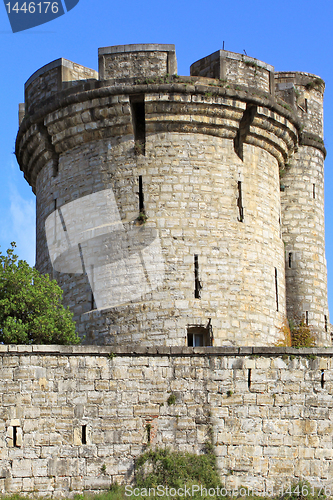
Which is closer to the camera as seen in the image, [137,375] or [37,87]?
[137,375]

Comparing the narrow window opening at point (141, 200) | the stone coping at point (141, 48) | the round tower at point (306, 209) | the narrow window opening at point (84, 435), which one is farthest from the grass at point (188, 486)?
the stone coping at point (141, 48)

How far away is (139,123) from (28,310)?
5974 mm

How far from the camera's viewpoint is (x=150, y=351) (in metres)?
17.5

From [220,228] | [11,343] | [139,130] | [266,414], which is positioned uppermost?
[139,130]

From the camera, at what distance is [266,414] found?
17.4 meters

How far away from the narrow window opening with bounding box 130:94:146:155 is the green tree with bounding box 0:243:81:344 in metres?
4.42

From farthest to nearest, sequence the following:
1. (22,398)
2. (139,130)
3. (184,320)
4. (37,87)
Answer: (37,87), (139,130), (184,320), (22,398)

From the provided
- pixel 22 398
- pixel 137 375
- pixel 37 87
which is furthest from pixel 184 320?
pixel 37 87

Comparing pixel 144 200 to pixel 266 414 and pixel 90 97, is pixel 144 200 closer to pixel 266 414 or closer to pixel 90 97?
pixel 90 97

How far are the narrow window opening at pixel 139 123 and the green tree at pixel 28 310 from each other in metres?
4.42

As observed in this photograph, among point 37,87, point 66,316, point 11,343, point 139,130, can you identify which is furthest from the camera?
point 37,87

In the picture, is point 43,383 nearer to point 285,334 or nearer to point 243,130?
point 285,334

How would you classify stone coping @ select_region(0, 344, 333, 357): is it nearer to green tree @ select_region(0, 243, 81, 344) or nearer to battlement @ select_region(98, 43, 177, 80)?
green tree @ select_region(0, 243, 81, 344)

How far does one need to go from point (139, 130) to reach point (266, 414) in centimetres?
834
